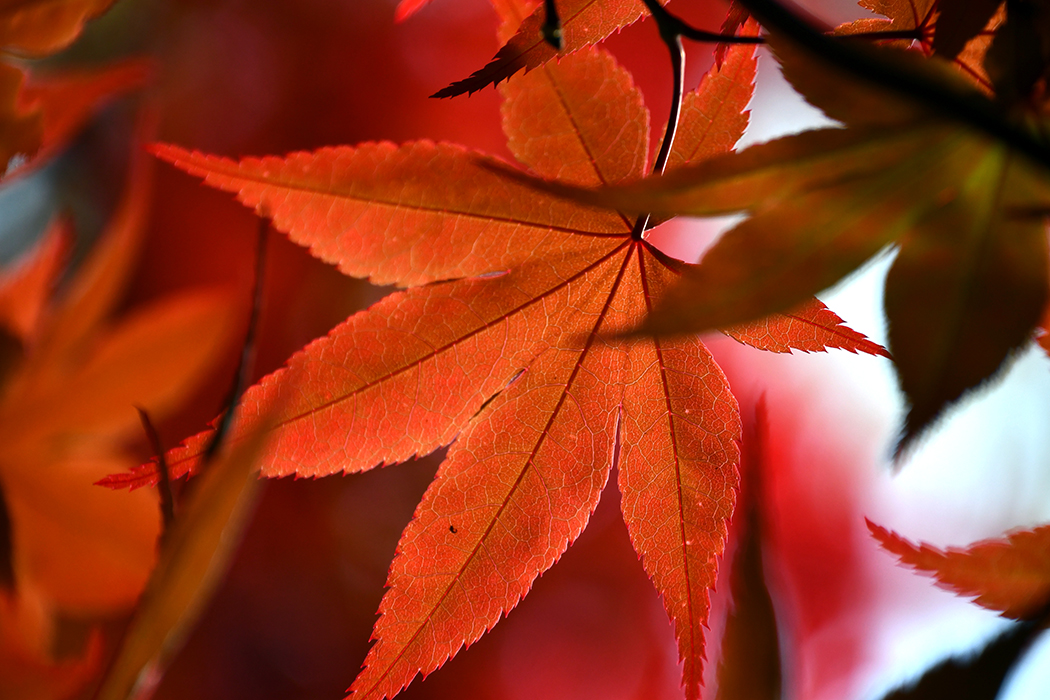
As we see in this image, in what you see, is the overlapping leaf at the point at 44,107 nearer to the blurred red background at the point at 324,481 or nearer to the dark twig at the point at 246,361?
the dark twig at the point at 246,361

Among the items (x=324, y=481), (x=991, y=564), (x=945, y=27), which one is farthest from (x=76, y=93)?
(x=324, y=481)

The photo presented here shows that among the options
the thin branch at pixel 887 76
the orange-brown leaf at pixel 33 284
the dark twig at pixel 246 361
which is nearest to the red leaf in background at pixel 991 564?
the thin branch at pixel 887 76

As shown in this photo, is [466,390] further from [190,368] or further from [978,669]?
[190,368]

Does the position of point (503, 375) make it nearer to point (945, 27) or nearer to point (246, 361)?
point (246, 361)

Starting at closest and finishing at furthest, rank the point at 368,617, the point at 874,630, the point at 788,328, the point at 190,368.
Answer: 1. the point at 788,328
2. the point at 190,368
3. the point at 874,630
4. the point at 368,617

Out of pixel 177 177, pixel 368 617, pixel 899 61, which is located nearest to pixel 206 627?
pixel 368 617
